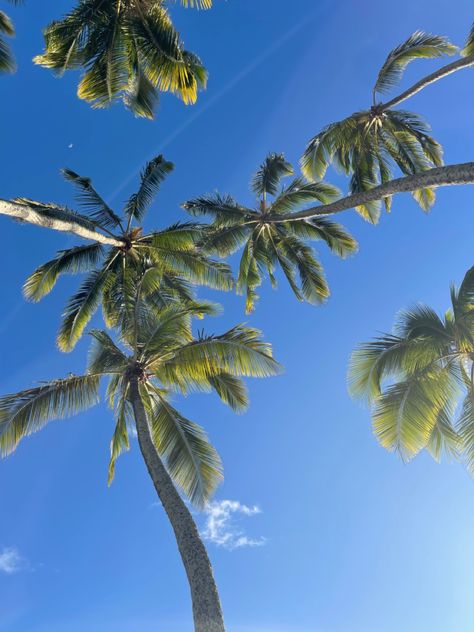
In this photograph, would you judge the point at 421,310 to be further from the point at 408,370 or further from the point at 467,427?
the point at 467,427

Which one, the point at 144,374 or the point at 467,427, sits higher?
the point at 144,374

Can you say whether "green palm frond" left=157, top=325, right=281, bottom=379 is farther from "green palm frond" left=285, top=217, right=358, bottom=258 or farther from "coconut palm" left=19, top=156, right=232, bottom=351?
"green palm frond" left=285, top=217, right=358, bottom=258

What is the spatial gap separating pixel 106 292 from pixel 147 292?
1532 mm

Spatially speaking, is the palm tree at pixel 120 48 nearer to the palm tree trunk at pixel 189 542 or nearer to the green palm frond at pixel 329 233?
the green palm frond at pixel 329 233

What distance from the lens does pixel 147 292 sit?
17328 mm

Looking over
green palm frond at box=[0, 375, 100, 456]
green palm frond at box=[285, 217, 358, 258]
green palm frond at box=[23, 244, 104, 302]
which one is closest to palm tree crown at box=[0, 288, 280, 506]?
green palm frond at box=[0, 375, 100, 456]

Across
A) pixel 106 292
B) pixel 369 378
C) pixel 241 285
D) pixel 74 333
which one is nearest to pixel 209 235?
pixel 241 285

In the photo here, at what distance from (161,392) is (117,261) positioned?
4.75m

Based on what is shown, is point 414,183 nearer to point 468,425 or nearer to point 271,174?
point 468,425

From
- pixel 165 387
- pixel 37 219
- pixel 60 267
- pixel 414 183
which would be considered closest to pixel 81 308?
pixel 60 267

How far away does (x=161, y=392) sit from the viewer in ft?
50.5

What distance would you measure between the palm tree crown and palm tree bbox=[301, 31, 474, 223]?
235 inches

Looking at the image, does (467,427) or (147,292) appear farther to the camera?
(147,292)

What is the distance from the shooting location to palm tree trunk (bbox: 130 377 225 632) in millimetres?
9908
